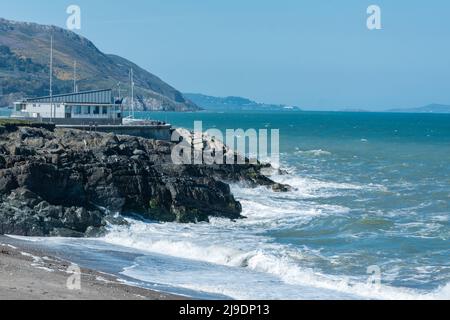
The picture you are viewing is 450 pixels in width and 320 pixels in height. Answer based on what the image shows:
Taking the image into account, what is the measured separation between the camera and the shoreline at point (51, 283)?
18.5m

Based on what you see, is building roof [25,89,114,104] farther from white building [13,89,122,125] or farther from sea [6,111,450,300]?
sea [6,111,450,300]

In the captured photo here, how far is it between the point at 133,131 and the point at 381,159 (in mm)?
33695

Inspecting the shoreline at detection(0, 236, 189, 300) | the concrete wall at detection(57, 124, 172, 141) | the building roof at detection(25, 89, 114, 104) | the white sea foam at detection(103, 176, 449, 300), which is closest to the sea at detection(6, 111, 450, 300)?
the white sea foam at detection(103, 176, 449, 300)

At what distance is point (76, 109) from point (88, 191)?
31.8 meters

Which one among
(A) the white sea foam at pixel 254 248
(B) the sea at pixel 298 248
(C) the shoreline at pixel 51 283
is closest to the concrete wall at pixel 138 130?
(B) the sea at pixel 298 248

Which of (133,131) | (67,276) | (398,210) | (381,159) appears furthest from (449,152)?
(67,276)

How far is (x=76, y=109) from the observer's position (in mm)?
66000

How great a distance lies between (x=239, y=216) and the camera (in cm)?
3950

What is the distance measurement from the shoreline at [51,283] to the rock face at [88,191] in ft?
21.5

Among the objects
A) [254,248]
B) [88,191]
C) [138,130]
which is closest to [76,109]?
[138,130]

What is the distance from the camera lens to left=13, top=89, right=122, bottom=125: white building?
213 feet

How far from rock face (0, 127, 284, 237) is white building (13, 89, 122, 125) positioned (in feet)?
62.1

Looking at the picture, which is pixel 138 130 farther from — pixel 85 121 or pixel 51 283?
pixel 51 283
